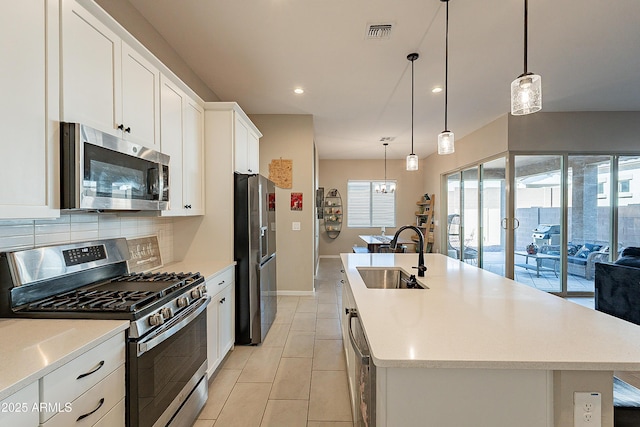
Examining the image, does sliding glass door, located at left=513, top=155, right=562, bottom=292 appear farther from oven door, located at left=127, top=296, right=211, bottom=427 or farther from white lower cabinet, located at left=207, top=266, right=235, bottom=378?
oven door, located at left=127, top=296, right=211, bottom=427

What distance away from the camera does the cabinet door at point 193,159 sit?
2.49 meters

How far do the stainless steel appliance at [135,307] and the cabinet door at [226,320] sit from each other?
430 millimetres

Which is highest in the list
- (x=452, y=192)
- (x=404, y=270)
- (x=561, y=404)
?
(x=452, y=192)

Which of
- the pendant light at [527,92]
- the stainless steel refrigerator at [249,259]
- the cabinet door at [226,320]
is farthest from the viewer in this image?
the stainless steel refrigerator at [249,259]

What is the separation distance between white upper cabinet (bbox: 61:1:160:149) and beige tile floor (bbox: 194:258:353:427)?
6.26 ft

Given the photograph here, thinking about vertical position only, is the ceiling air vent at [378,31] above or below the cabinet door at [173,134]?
above

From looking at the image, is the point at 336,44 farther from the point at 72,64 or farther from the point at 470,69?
the point at 72,64

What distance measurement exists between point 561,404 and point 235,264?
2466mm

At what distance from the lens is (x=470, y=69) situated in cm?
316

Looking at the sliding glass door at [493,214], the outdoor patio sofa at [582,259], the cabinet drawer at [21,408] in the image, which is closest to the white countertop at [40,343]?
the cabinet drawer at [21,408]

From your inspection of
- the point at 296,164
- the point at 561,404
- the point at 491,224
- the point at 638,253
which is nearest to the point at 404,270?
the point at 561,404

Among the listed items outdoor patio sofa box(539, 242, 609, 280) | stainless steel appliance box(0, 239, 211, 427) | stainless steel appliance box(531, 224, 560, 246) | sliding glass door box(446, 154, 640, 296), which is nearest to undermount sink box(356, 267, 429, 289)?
stainless steel appliance box(0, 239, 211, 427)

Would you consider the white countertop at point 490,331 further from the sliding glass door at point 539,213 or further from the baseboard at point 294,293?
the sliding glass door at point 539,213

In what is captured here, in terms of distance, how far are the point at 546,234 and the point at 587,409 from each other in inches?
191
